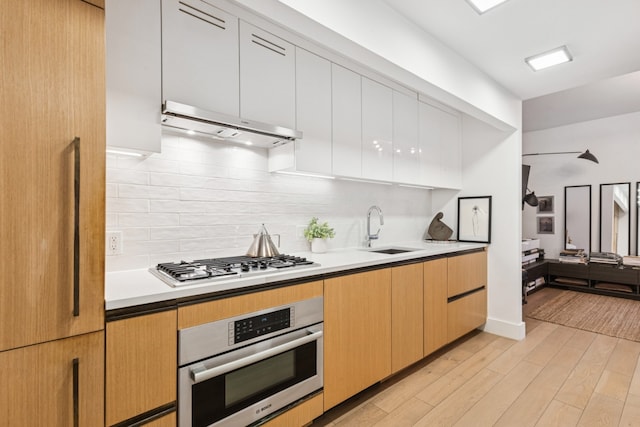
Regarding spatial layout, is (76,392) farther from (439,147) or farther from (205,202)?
(439,147)

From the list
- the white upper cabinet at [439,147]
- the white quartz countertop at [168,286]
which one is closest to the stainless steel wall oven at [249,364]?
the white quartz countertop at [168,286]

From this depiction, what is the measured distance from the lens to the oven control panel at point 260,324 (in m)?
1.50

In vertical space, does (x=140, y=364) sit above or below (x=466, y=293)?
above

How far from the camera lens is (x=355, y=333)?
2.06 metres

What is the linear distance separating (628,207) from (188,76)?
20.9ft

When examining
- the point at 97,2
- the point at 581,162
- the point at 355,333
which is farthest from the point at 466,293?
the point at 581,162

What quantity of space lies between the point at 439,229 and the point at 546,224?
3.55 meters

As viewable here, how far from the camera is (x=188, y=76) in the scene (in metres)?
1.69

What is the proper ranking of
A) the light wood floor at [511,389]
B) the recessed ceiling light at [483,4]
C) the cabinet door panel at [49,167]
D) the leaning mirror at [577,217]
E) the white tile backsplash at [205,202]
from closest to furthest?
the cabinet door panel at [49,167] → the white tile backsplash at [205,202] → the recessed ceiling light at [483,4] → the light wood floor at [511,389] → the leaning mirror at [577,217]

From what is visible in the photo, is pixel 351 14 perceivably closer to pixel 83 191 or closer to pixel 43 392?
pixel 83 191

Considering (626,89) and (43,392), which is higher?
(626,89)

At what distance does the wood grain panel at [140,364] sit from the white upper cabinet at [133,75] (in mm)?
797

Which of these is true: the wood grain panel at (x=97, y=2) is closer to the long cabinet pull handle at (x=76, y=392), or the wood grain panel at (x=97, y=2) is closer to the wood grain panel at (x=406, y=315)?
the long cabinet pull handle at (x=76, y=392)

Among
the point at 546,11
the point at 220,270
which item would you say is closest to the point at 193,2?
the point at 220,270
